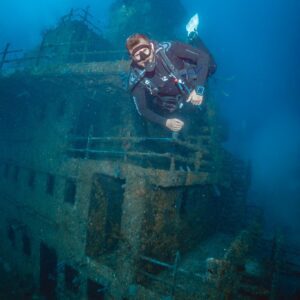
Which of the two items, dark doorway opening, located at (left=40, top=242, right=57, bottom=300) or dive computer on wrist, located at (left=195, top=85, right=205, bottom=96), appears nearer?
dive computer on wrist, located at (left=195, top=85, right=205, bottom=96)

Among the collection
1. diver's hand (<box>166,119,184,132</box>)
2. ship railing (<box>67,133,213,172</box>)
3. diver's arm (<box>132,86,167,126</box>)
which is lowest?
ship railing (<box>67,133,213,172</box>)

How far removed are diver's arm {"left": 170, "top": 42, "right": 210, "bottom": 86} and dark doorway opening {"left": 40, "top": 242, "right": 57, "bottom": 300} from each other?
38.9 feet

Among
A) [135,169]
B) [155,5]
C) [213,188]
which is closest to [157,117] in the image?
[135,169]

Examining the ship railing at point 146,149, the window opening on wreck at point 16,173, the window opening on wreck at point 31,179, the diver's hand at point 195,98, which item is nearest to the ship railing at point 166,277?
the ship railing at point 146,149

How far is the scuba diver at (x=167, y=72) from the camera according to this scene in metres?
4.58

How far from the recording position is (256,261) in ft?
36.9

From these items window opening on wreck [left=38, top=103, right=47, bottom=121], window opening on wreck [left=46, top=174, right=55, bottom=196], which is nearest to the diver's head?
window opening on wreck [left=46, top=174, right=55, bottom=196]

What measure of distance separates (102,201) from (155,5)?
79.5 feet

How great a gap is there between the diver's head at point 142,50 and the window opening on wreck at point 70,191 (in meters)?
8.40

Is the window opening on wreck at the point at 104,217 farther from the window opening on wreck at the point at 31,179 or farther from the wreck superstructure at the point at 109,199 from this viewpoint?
the window opening on wreck at the point at 31,179

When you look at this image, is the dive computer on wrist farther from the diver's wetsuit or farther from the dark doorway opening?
the dark doorway opening

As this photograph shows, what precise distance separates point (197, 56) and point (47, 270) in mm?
13016

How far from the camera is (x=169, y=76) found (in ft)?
15.7

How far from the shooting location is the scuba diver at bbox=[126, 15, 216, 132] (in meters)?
4.58
